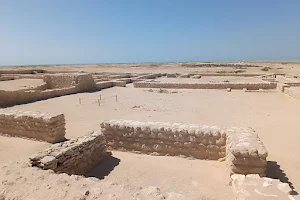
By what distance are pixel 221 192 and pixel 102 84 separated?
1682 centimetres

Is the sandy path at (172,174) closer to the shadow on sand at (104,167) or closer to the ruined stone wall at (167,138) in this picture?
the shadow on sand at (104,167)

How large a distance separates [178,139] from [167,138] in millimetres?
291

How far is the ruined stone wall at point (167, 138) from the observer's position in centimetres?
564

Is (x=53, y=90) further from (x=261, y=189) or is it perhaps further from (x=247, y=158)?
(x=261, y=189)

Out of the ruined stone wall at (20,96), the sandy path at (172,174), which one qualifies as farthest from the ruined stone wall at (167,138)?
the ruined stone wall at (20,96)

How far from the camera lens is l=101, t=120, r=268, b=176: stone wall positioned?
17.0 ft

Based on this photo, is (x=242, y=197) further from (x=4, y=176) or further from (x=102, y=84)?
(x=102, y=84)

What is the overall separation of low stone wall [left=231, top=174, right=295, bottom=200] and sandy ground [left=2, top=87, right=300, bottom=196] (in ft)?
5.08

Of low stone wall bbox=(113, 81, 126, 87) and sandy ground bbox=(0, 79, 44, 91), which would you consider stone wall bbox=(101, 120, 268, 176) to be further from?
sandy ground bbox=(0, 79, 44, 91)

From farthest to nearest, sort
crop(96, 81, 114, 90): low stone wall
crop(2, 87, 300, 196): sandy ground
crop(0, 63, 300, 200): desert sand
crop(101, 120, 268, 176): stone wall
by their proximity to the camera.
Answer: crop(96, 81, 114, 90): low stone wall, crop(2, 87, 300, 196): sandy ground, crop(101, 120, 268, 176): stone wall, crop(0, 63, 300, 200): desert sand

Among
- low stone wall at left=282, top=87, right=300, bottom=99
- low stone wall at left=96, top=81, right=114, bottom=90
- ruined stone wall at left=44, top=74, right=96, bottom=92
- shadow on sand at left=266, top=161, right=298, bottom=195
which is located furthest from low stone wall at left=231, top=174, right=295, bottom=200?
low stone wall at left=96, top=81, right=114, bottom=90

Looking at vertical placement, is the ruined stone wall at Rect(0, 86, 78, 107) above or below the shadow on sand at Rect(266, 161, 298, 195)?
above

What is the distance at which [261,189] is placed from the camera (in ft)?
10.5

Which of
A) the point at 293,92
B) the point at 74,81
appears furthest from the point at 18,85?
the point at 293,92
